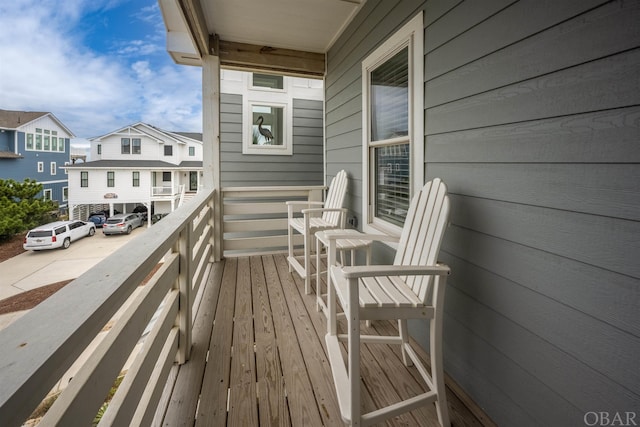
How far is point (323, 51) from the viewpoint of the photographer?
387cm

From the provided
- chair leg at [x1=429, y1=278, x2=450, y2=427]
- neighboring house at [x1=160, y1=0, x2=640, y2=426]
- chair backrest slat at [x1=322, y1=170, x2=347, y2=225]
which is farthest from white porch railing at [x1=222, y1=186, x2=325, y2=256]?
chair leg at [x1=429, y1=278, x2=450, y2=427]

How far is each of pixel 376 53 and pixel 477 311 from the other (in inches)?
80.9

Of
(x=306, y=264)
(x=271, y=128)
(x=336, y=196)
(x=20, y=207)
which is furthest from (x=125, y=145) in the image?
(x=306, y=264)

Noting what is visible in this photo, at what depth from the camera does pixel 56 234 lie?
2316mm

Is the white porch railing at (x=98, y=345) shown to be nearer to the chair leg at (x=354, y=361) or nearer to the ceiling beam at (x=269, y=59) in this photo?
the chair leg at (x=354, y=361)

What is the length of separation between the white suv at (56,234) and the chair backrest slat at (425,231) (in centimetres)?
242

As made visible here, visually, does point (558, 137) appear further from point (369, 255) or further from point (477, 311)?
point (369, 255)

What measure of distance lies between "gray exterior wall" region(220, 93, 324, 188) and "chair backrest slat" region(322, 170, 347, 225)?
1.95 m

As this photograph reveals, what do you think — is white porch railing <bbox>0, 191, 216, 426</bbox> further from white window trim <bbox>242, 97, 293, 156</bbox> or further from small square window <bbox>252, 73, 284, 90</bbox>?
small square window <bbox>252, 73, 284, 90</bbox>

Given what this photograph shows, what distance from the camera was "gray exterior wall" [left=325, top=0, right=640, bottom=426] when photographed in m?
0.92

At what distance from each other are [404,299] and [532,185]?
68 cm

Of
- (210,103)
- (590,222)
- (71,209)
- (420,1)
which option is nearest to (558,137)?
(590,222)

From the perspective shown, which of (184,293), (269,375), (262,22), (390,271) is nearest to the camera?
(390,271)

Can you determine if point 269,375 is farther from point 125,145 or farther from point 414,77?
point 125,145
